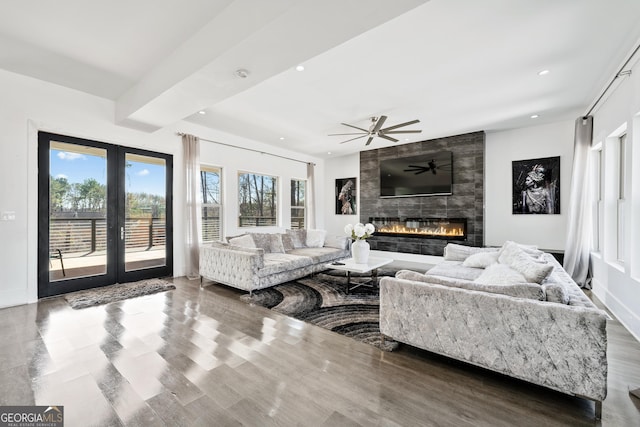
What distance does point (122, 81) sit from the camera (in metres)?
3.70

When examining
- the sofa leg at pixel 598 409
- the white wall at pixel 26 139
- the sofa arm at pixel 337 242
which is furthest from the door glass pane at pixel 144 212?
the sofa leg at pixel 598 409

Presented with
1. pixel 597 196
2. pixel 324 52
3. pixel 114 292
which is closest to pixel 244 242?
pixel 114 292

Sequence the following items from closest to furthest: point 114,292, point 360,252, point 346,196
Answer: point 114,292 < point 360,252 < point 346,196

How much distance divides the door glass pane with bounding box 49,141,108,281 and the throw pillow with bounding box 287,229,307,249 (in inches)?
131

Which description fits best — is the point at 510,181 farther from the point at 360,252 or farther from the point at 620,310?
the point at 360,252

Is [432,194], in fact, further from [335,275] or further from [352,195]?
[335,275]

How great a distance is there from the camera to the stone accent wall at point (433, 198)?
5.89 metres

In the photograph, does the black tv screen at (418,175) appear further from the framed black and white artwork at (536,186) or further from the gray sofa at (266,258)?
the gray sofa at (266,258)

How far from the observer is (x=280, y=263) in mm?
4402

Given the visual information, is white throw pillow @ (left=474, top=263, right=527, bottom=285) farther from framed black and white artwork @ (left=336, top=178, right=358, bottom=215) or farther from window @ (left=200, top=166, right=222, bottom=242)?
framed black and white artwork @ (left=336, top=178, right=358, bottom=215)

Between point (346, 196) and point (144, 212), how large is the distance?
5.20m

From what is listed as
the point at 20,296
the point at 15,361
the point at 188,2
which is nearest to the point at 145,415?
the point at 15,361

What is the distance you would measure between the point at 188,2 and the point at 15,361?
10.9ft

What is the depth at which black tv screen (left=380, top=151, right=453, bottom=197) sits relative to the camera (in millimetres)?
6223
